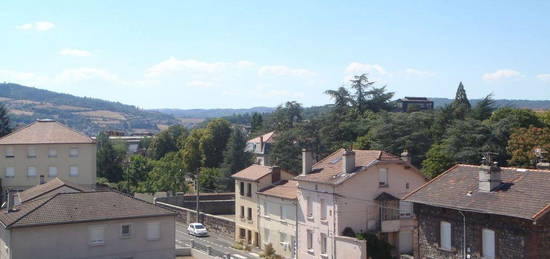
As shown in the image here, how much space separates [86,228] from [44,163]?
32155 mm

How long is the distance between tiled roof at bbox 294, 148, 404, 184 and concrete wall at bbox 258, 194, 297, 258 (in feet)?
10.0

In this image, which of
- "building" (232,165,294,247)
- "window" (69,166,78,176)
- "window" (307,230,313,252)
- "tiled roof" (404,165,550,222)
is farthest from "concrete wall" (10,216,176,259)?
"window" (69,166,78,176)

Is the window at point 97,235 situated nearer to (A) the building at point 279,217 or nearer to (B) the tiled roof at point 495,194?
(B) the tiled roof at point 495,194

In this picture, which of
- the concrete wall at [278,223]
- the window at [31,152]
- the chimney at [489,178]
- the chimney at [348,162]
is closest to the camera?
the chimney at [489,178]

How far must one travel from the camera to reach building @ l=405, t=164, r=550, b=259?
26922mm


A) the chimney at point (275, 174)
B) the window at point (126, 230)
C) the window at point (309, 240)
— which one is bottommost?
the window at point (309, 240)

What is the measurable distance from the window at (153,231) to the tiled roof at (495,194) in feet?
42.6

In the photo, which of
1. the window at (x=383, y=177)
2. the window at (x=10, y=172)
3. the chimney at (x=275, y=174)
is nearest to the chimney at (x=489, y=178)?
the window at (x=383, y=177)

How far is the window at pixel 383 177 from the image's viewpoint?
139ft

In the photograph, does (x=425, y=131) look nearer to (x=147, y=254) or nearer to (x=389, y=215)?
(x=389, y=215)

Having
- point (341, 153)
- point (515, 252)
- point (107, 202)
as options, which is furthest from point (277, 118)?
point (515, 252)

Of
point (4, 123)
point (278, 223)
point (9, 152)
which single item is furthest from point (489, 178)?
point (4, 123)

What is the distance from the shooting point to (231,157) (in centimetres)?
8162

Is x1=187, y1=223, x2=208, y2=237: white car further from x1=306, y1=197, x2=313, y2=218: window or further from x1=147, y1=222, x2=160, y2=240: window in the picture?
x1=147, y1=222, x2=160, y2=240: window
